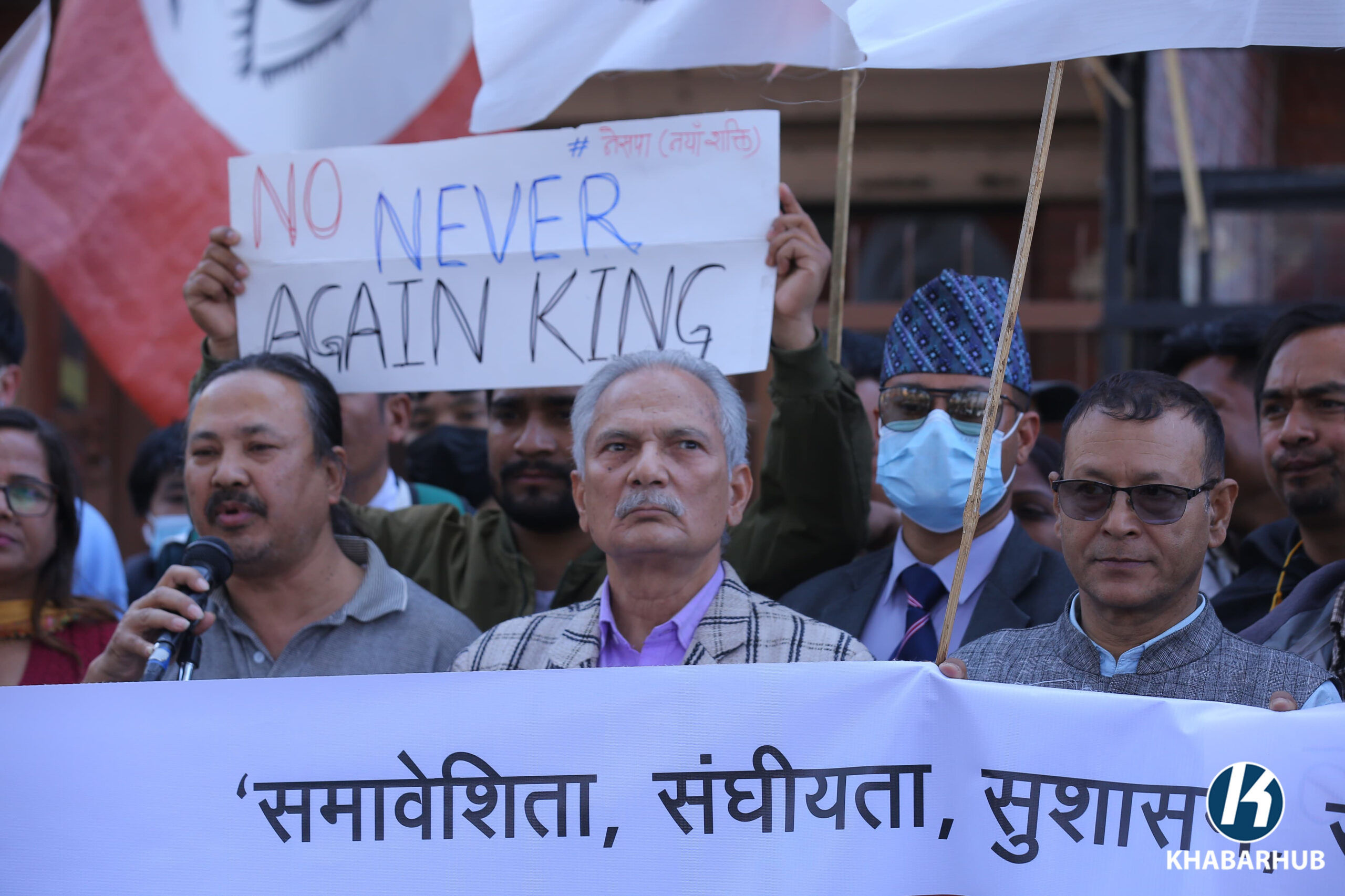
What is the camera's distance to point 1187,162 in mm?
4820

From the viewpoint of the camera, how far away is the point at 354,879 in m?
2.01

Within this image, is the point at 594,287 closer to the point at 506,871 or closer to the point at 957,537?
the point at 957,537

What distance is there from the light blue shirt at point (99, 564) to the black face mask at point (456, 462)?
40.2 inches

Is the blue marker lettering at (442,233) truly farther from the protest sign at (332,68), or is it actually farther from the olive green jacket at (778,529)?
the protest sign at (332,68)

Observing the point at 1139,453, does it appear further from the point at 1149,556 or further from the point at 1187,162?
the point at 1187,162

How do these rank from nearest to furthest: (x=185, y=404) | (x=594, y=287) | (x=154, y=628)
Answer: (x=154, y=628) < (x=594, y=287) < (x=185, y=404)

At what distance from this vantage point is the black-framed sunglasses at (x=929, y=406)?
2.79 meters

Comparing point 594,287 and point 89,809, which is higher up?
point 594,287

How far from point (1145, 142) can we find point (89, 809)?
15.9 feet

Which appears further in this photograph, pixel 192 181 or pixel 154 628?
pixel 192 181

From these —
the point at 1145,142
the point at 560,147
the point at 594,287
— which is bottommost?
the point at 594,287

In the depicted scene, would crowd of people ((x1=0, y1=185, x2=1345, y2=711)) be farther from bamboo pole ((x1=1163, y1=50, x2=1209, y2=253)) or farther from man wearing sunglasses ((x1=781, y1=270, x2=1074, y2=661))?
bamboo pole ((x1=1163, y1=50, x2=1209, y2=253))

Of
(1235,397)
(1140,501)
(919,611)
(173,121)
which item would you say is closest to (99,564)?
(173,121)

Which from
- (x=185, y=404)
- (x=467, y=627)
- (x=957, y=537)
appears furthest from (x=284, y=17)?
(x=957, y=537)
